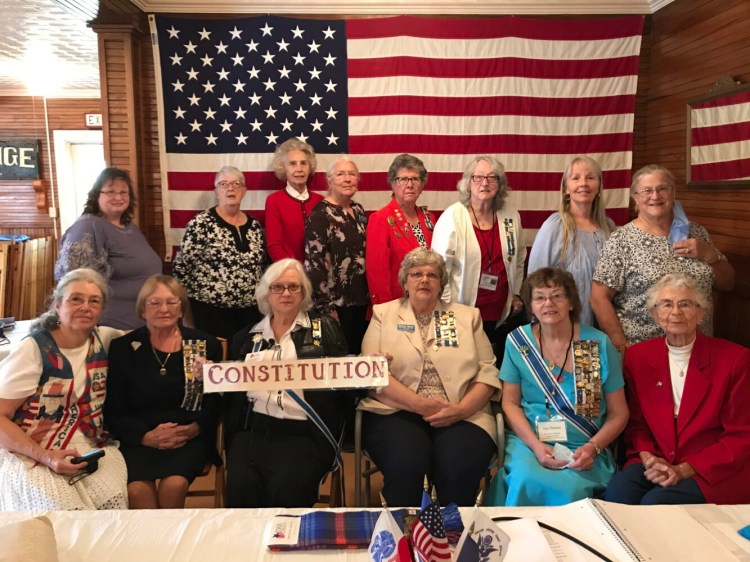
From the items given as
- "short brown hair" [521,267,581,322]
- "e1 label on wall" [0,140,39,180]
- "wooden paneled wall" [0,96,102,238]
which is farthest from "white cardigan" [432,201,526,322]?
"e1 label on wall" [0,140,39,180]

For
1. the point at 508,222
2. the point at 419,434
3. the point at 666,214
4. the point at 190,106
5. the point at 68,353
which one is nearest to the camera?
the point at 68,353

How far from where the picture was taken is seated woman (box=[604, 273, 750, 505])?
2084 mm

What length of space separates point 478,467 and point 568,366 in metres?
0.53

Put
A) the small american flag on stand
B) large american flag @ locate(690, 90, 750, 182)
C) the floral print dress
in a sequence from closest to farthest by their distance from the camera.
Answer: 1. the small american flag on stand
2. large american flag @ locate(690, 90, 750, 182)
3. the floral print dress

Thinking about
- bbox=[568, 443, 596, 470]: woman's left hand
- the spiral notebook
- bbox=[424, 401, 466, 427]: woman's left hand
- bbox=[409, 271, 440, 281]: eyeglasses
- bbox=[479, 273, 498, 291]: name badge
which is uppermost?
bbox=[409, 271, 440, 281]: eyeglasses

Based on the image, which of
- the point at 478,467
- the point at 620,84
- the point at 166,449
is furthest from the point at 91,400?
the point at 620,84

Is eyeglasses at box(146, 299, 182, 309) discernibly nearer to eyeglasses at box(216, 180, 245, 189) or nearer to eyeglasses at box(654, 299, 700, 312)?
eyeglasses at box(216, 180, 245, 189)

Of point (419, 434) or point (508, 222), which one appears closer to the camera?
point (419, 434)

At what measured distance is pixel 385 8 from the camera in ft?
12.5

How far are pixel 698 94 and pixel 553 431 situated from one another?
235 centimetres

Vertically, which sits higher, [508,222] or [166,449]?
[508,222]

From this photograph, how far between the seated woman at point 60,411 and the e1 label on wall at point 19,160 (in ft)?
21.2

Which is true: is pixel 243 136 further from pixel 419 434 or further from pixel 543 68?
pixel 419 434

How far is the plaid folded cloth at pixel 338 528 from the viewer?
54.1 inches
